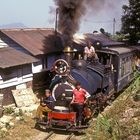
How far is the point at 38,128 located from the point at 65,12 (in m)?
6.88

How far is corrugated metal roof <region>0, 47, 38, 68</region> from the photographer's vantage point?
16.9 meters

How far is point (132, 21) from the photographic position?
3647cm

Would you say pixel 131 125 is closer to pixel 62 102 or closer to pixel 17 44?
pixel 62 102

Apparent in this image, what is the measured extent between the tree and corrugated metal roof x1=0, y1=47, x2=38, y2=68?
19.3 metres

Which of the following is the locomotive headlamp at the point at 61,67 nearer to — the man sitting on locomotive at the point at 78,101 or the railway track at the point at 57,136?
the man sitting on locomotive at the point at 78,101

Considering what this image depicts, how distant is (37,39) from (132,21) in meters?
16.2

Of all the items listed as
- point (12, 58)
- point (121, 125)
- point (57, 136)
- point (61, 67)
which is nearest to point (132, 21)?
point (12, 58)

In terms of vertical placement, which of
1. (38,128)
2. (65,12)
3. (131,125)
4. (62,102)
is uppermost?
(65,12)

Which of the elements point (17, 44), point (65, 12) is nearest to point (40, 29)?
point (17, 44)

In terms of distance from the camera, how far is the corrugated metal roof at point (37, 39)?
20.5m

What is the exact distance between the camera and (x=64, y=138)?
13164 mm

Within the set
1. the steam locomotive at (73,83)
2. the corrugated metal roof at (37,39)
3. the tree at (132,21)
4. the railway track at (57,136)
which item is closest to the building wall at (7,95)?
the corrugated metal roof at (37,39)

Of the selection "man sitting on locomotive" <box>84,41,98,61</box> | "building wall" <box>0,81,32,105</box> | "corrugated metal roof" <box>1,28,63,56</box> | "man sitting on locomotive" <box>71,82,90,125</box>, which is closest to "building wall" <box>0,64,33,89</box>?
"building wall" <box>0,81,32,105</box>

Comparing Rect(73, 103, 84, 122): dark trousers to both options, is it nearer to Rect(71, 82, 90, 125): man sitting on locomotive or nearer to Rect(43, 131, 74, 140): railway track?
Rect(71, 82, 90, 125): man sitting on locomotive
